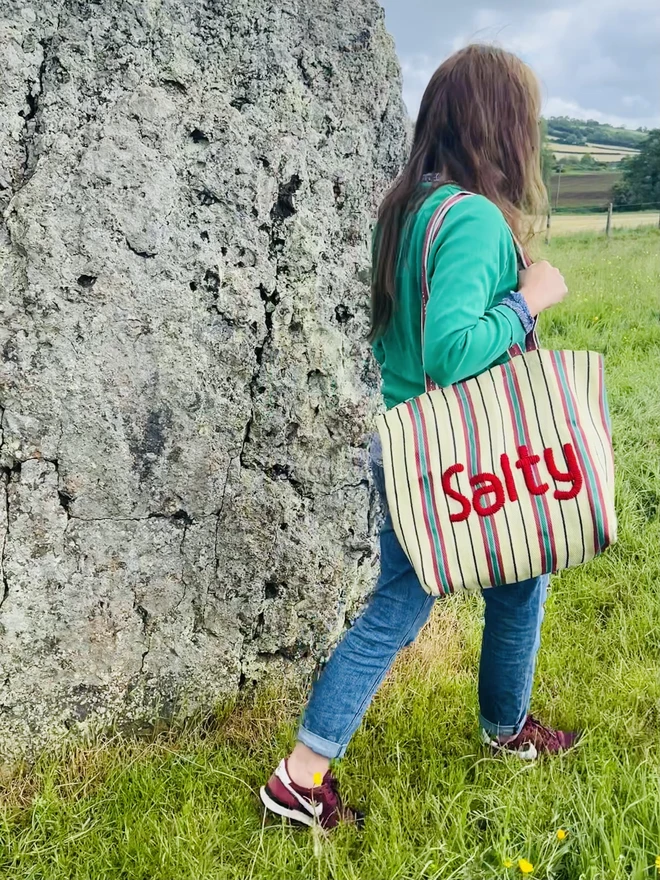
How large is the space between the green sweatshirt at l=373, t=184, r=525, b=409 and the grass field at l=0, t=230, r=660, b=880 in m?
1.03

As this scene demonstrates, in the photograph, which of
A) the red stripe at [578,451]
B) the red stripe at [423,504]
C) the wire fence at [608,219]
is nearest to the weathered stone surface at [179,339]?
the red stripe at [423,504]

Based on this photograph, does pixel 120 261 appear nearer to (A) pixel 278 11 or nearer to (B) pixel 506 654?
(A) pixel 278 11

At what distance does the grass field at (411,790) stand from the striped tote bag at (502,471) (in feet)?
2.04

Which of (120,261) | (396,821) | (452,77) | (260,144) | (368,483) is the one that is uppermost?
(452,77)

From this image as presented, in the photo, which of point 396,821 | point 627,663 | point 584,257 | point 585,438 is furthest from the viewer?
point 584,257

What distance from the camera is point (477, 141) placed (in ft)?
5.44

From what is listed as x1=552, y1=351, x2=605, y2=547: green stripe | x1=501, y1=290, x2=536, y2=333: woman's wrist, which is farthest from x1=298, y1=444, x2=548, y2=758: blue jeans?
x1=501, y1=290, x2=536, y2=333: woman's wrist

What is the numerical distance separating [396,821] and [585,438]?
38.0 inches

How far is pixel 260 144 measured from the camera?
6.75ft

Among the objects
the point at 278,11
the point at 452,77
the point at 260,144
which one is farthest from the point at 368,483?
the point at 278,11

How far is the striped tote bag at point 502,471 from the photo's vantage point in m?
1.58

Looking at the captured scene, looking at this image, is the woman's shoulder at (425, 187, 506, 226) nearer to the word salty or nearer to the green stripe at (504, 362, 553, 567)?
the green stripe at (504, 362, 553, 567)

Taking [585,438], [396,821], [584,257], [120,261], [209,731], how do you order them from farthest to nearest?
[584,257]
[209,731]
[120,261]
[396,821]
[585,438]

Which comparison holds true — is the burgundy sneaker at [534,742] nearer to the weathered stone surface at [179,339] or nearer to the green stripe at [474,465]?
the weathered stone surface at [179,339]
